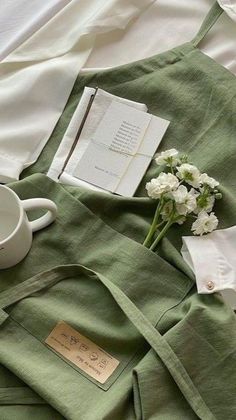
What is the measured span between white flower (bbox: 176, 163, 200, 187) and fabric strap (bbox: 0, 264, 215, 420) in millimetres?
163

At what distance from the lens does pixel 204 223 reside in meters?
0.71

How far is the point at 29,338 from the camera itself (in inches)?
26.2

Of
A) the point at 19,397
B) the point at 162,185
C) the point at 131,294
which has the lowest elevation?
the point at 19,397

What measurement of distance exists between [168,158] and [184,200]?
2.6 inches

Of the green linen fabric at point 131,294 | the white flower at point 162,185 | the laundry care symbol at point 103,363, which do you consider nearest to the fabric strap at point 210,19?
the green linen fabric at point 131,294

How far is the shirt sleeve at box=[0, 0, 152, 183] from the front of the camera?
0.78 metres

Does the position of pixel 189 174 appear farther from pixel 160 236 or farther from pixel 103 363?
pixel 103 363

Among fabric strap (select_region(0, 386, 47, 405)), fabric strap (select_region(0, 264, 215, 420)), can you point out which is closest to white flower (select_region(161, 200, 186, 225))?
fabric strap (select_region(0, 264, 215, 420))

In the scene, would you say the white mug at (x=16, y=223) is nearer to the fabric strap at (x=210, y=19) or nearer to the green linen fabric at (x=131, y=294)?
the green linen fabric at (x=131, y=294)

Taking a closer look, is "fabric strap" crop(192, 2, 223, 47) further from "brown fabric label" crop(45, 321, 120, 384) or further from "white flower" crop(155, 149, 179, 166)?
"brown fabric label" crop(45, 321, 120, 384)

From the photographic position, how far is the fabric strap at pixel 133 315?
2.05 ft

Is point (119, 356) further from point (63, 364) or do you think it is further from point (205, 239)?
point (205, 239)

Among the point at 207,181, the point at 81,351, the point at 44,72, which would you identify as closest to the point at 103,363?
the point at 81,351

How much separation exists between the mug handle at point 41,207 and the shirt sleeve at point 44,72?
8cm
